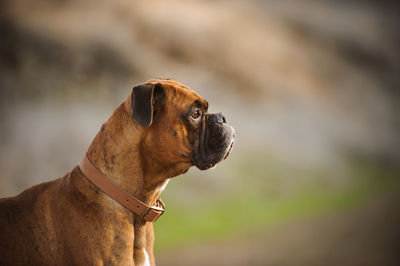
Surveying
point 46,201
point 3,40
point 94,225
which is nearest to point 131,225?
point 94,225

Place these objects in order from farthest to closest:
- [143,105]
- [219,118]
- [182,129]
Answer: [219,118] < [182,129] < [143,105]

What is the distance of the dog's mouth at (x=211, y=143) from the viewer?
3.24m

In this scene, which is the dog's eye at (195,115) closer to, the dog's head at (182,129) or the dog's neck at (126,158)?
the dog's head at (182,129)

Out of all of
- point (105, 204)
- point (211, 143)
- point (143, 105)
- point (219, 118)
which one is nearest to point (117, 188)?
point (105, 204)

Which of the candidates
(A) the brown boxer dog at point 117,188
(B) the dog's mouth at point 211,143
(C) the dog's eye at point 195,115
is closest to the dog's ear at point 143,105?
(A) the brown boxer dog at point 117,188

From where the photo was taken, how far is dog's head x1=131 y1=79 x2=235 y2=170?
3.13 metres

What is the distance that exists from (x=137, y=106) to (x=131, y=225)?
82cm

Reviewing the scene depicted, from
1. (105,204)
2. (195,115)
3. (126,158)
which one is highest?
(195,115)

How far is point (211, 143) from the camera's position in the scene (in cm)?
325

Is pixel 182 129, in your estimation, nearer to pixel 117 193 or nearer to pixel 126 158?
pixel 126 158

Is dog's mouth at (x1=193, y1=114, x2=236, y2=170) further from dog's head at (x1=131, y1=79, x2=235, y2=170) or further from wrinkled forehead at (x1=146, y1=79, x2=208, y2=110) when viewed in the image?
wrinkled forehead at (x1=146, y1=79, x2=208, y2=110)

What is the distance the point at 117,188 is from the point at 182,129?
0.63 m

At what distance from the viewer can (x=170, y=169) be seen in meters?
3.19

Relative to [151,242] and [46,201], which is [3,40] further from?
[151,242]
